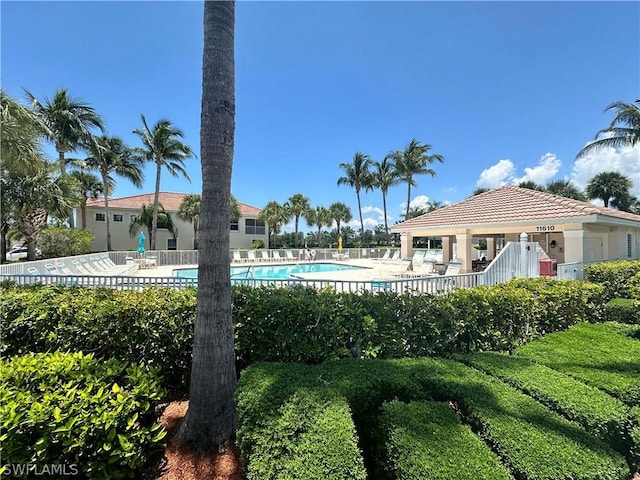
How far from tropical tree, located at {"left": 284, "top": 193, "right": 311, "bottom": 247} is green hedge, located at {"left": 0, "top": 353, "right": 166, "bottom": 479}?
121 ft

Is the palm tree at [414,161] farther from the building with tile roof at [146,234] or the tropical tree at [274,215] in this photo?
the building with tile roof at [146,234]

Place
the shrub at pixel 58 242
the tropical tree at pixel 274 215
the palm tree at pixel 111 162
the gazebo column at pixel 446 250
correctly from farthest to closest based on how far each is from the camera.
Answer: the tropical tree at pixel 274 215 → the palm tree at pixel 111 162 → the gazebo column at pixel 446 250 → the shrub at pixel 58 242

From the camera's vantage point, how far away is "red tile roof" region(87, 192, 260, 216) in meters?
30.3

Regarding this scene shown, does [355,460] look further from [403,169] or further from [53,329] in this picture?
[403,169]

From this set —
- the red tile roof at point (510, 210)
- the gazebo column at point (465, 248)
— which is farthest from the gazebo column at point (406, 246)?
the gazebo column at point (465, 248)

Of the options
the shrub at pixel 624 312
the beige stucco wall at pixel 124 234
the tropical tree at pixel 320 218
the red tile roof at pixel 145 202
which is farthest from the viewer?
the tropical tree at pixel 320 218

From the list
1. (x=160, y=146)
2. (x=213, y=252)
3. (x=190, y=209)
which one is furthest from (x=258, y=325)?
(x=160, y=146)

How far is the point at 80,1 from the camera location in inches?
264

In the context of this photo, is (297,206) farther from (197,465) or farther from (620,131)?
(197,465)

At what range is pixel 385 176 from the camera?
39938 millimetres

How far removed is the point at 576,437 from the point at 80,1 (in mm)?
11125

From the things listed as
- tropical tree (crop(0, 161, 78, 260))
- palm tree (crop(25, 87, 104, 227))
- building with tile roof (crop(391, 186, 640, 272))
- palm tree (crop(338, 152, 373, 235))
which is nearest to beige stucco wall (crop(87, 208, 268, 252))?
palm tree (crop(25, 87, 104, 227))

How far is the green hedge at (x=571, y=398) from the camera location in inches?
104

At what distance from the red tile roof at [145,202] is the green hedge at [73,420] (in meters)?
32.4
